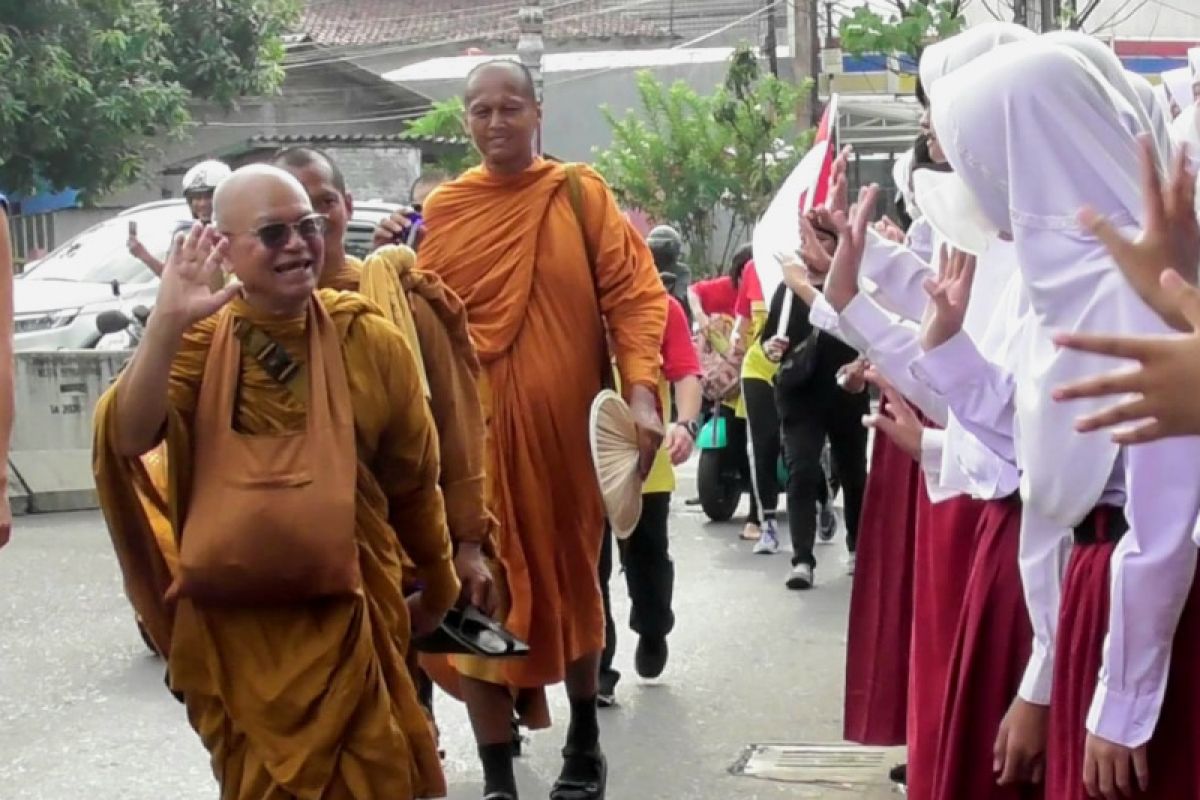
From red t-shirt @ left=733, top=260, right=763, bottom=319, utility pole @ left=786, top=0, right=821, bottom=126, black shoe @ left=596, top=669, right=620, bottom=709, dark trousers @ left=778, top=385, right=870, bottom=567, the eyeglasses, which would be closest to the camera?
the eyeglasses

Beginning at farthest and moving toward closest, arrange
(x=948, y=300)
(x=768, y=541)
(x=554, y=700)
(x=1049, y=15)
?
(x=1049, y=15)
(x=768, y=541)
(x=554, y=700)
(x=948, y=300)

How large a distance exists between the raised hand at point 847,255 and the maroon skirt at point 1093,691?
0.94 metres

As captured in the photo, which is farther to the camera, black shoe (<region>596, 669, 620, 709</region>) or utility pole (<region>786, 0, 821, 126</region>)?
utility pole (<region>786, 0, 821, 126</region>)

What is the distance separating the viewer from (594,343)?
249 inches

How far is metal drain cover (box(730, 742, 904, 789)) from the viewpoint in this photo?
6.57 meters

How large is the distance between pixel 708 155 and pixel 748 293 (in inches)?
711

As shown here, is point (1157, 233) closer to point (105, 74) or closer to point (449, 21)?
point (105, 74)

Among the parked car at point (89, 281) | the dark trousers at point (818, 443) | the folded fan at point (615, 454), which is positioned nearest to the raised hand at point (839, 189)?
the folded fan at point (615, 454)

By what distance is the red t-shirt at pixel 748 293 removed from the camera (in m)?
12.0

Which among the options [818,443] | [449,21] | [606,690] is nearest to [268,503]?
[606,690]

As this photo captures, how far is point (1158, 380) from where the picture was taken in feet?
7.39

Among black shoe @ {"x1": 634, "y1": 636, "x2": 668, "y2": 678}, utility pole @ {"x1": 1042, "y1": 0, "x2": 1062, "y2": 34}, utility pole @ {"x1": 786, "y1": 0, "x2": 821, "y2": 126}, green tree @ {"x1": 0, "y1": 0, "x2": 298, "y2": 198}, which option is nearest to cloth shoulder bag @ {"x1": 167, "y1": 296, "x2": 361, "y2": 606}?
black shoe @ {"x1": 634, "y1": 636, "x2": 668, "y2": 678}

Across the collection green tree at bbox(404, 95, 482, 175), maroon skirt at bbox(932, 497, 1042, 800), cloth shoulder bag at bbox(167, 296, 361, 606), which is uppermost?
cloth shoulder bag at bbox(167, 296, 361, 606)

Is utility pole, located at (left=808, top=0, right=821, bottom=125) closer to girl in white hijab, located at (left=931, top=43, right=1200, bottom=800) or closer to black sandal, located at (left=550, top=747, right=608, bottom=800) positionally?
black sandal, located at (left=550, top=747, right=608, bottom=800)
